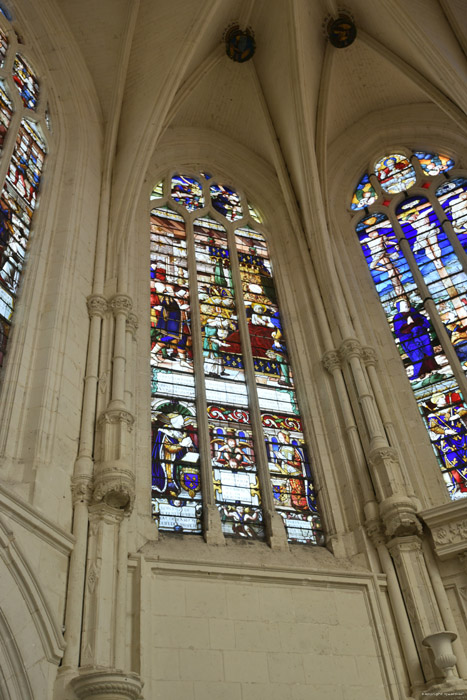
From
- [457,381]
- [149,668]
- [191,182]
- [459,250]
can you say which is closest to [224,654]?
[149,668]

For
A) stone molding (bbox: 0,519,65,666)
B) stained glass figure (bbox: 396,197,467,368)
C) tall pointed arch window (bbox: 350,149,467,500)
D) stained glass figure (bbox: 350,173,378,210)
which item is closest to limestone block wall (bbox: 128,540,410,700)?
stone molding (bbox: 0,519,65,666)

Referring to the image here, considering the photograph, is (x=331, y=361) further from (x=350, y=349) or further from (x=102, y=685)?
(x=102, y=685)

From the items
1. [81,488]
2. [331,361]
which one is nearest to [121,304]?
[81,488]

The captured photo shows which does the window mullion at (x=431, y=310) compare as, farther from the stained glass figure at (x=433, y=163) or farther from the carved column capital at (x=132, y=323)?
the carved column capital at (x=132, y=323)

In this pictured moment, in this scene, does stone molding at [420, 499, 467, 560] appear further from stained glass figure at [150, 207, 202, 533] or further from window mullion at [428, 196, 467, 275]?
window mullion at [428, 196, 467, 275]

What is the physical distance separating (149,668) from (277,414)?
13.6ft

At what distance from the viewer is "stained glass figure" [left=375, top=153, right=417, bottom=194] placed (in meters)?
13.8

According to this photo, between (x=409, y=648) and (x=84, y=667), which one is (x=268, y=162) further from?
(x=84, y=667)

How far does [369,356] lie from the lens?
34.8 ft

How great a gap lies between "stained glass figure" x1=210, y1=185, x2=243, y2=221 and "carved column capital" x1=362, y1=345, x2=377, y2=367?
13.0 ft

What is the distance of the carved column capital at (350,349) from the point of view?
10.4 metres

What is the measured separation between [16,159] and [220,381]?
4.01 m

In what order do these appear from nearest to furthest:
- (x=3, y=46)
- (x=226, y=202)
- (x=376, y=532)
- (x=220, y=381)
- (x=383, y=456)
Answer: (x=376, y=532)
(x=383, y=456)
(x=220, y=381)
(x=3, y=46)
(x=226, y=202)

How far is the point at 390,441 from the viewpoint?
31.9 feet
